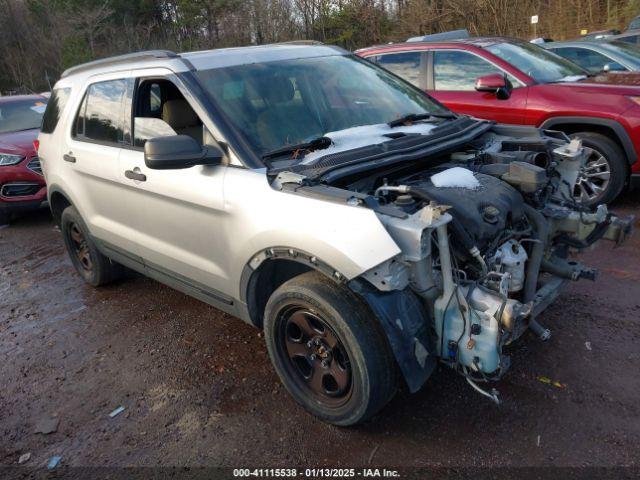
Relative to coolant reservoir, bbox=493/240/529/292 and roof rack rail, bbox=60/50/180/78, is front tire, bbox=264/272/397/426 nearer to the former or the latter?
coolant reservoir, bbox=493/240/529/292

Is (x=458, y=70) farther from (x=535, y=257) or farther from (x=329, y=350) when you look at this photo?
(x=329, y=350)

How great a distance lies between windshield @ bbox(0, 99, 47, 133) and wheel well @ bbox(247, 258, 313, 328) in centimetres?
726

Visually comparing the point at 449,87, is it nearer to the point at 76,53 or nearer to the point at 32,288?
the point at 32,288

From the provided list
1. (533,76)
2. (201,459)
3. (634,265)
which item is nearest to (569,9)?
(533,76)

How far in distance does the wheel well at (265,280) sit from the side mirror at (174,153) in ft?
2.28

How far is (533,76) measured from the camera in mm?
6035

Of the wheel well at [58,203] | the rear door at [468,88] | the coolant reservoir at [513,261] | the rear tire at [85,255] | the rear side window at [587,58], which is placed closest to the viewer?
the coolant reservoir at [513,261]

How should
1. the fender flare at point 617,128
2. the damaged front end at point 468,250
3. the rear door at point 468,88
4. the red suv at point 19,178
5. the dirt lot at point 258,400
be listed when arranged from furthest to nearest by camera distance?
the red suv at point 19,178
the rear door at point 468,88
the fender flare at point 617,128
the dirt lot at point 258,400
the damaged front end at point 468,250

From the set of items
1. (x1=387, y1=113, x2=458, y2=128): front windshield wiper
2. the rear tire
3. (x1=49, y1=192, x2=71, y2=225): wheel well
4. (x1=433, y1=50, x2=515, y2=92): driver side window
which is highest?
(x1=433, y1=50, x2=515, y2=92): driver side window

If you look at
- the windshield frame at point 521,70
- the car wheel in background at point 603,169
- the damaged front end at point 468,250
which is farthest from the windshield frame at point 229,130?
the windshield frame at point 521,70

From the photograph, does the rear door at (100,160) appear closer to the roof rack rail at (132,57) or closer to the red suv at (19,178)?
the roof rack rail at (132,57)

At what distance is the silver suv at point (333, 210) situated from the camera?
2.46 metres

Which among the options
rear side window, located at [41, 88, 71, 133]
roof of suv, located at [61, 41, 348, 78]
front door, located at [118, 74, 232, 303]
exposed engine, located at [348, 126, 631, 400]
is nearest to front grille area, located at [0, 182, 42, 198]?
rear side window, located at [41, 88, 71, 133]

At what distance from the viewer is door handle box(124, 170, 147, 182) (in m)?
3.58
